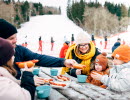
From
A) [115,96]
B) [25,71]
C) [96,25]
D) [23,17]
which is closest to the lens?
[25,71]

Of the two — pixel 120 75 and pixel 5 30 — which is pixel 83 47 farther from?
pixel 5 30

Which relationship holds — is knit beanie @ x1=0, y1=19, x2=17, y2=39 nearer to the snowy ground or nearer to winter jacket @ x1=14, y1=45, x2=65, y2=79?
winter jacket @ x1=14, y1=45, x2=65, y2=79

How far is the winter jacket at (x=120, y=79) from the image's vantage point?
7.44 ft

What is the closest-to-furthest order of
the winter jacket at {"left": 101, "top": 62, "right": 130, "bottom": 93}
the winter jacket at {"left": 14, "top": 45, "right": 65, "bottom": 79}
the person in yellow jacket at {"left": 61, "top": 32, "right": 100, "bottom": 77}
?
the winter jacket at {"left": 101, "top": 62, "right": 130, "bottom": 93}, the winter jacket at {"left": 14, "top": 45, "right": 65, "bottom": 79}, the person in yellow jacket at {"left": 61, "top": 32, "right": 100, "bottom": 77}

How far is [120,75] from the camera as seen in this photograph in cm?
239

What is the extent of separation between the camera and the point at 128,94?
2.17m

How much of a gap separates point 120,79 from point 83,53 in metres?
1.45

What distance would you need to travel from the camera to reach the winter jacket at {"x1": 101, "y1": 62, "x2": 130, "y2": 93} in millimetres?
2268

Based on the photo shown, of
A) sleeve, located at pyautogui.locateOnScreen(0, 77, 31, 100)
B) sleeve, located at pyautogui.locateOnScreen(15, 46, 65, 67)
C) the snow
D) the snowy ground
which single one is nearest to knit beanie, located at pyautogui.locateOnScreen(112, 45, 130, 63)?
sleeve, located at pyautogui.locateOnScreen(15, 46, 65, 67)

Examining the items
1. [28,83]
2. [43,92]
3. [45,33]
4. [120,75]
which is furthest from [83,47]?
[45,33]

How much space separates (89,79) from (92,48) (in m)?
0.79

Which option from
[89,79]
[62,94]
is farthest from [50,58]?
[62,94]

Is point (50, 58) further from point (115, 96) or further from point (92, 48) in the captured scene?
point (115, 96)

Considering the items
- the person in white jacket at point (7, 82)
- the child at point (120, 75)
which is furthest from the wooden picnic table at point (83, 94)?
the person in white jacket at point (7, 82)
